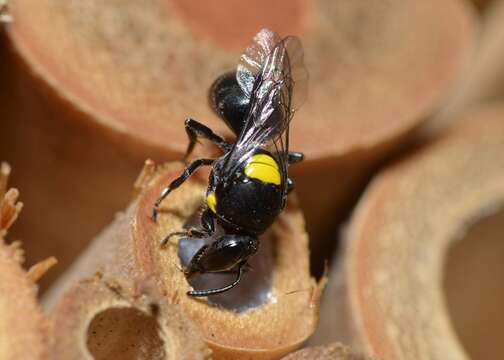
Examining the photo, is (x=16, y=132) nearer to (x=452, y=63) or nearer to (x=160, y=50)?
(x=160, y=50)

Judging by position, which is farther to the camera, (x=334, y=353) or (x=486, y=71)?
(x=486, y=71)

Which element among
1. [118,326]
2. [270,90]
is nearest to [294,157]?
[270,90]

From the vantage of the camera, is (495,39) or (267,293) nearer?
(267,293)

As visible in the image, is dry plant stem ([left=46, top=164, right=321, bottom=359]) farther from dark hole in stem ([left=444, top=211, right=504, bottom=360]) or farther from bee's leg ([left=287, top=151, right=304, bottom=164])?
dark hole in stem ([left=444, top=211, right=504, bottom=360])

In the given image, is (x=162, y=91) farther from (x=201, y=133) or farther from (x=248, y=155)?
(x=248, y=155)

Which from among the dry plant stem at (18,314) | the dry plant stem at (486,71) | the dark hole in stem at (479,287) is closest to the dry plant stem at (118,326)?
the dry plant stem at (18,314)

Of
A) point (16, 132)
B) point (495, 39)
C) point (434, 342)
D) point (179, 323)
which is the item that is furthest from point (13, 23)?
point (495, 39)
